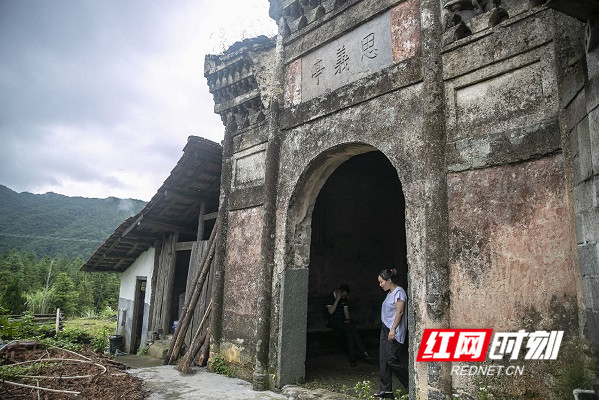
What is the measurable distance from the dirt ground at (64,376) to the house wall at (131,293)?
5.14 m

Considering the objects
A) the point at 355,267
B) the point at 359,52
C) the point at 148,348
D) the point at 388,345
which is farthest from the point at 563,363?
the point at 148,348

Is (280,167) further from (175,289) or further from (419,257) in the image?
(175,289)

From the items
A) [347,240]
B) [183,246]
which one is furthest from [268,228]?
[183,246]

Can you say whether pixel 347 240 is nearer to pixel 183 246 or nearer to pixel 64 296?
pixel 183 246

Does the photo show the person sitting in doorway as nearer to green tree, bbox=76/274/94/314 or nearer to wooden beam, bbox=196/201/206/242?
wooden beam, bbox=196/201/206/242

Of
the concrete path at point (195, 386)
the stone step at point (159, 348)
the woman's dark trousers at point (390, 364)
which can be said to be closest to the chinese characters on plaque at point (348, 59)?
the woman's dark trousers at point (390, 364)

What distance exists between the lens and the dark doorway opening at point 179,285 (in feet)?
34.6

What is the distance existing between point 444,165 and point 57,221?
204ft

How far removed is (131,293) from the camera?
40.6 ft

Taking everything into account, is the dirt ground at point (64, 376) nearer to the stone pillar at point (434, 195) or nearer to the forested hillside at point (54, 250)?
the forested hillside at point (54, 250)

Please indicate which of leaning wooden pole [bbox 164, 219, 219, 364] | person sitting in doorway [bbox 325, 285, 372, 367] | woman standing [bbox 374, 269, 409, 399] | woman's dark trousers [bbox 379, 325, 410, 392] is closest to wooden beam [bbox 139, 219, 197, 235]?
leaning wooden pole [bbox 164, 219, 219, 364]

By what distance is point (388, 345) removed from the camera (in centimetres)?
483

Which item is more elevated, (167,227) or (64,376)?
(167,227)

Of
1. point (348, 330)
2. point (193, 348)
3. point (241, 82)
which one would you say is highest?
point (241, 82)
